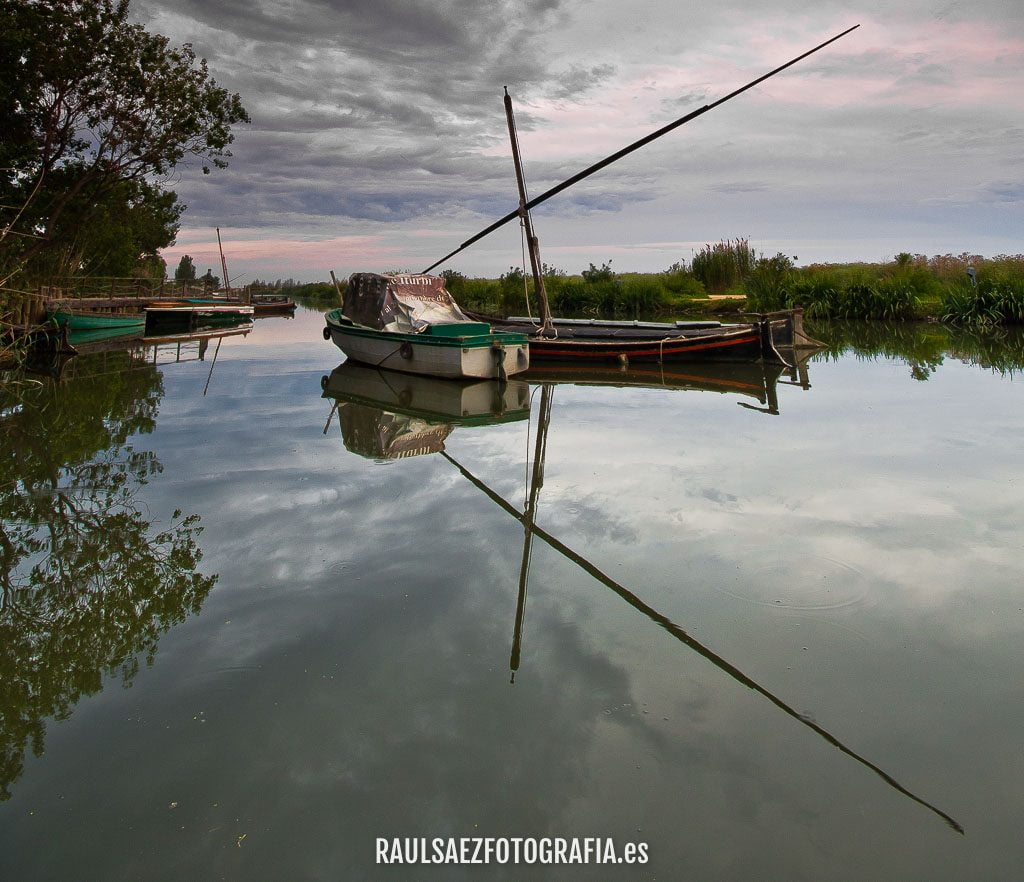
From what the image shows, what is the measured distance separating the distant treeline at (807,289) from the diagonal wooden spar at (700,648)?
20.1m

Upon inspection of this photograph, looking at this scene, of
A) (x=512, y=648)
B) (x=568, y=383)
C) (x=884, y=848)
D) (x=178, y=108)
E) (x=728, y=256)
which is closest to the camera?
(x=884, y=848)

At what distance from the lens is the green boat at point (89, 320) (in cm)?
2367

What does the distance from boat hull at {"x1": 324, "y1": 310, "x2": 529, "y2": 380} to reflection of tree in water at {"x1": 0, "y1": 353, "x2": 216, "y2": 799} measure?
20.9ft

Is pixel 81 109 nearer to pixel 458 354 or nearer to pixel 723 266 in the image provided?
pixel 458 354

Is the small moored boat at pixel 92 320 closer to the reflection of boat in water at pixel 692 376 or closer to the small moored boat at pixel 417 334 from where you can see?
the small moored boat at pixel 417 334

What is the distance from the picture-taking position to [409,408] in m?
13.4

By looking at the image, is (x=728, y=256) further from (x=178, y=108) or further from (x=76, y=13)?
(x=76, y=13)

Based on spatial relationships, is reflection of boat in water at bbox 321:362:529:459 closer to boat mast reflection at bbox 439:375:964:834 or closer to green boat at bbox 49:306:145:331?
boat mast reflection at bbox 439:375:964:834

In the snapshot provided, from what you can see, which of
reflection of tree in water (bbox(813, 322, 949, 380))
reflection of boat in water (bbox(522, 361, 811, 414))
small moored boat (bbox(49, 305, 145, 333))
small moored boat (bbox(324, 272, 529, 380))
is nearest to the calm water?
reflection of boat in water (bbox(522, 361, 811, 414))

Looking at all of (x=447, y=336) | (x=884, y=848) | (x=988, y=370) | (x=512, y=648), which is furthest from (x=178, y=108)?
(x=884, y=848)

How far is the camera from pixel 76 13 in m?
21.1

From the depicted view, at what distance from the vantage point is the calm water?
10.2 feet

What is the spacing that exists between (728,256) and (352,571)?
112 feet

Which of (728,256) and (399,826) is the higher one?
(728,256)
